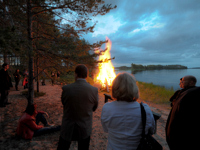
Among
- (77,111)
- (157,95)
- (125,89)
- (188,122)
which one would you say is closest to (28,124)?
(77,111)

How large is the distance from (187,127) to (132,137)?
0.60 metres

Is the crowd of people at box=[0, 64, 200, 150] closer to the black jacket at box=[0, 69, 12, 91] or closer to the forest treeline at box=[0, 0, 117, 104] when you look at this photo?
the forest treeline at box=[0, 0, 117, 104]

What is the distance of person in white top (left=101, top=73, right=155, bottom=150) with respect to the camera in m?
1.39

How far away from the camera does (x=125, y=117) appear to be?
1403 millimetres

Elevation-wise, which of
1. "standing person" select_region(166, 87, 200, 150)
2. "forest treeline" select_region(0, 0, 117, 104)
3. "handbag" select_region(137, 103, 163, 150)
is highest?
"forest treeline" select_region(0, 0, 117, 104)

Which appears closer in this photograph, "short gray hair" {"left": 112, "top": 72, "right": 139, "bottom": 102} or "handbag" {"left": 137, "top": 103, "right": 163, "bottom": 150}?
"handbag" {"left": 137, "top": 103, "right": 163, "bottom": 150}

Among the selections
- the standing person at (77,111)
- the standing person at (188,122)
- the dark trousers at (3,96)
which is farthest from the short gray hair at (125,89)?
the dark trousers at (3,96)

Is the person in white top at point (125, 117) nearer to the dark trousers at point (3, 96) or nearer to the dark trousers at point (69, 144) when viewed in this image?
the dark trousers at point (69, 144)

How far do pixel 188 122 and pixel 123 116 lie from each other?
663 millimetres

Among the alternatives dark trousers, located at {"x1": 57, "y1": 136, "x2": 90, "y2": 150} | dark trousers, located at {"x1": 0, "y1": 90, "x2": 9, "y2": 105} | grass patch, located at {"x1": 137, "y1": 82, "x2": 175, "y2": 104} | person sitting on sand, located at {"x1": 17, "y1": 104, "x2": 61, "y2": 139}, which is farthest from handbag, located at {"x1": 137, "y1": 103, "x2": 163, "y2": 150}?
grass patch, located at {"x1": 137, "y1": 82, "x2": 175, "y2": 104}

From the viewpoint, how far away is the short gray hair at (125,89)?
1438 mm

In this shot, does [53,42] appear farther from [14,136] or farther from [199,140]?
[199,140]

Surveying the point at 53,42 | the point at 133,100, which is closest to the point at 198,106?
the point at 133,100

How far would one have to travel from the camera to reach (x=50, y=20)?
21.5 ft
